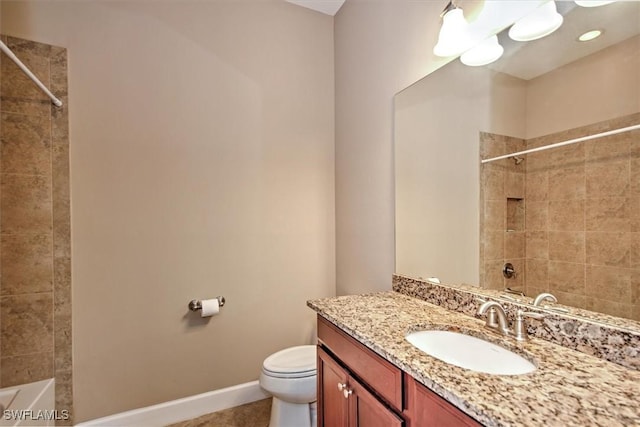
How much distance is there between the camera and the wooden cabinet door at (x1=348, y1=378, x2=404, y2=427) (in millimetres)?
925

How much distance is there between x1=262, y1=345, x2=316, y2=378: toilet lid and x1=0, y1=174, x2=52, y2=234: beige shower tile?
1.46 m

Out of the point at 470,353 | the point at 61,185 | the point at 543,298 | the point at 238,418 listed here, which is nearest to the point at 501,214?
the point at 543,298

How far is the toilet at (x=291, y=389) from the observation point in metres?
1.61

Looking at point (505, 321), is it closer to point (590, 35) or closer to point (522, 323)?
point (522, 323)

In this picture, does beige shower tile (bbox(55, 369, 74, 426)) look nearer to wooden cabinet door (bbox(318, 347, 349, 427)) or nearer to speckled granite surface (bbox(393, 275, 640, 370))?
wooden cabinet door (bbox(318, 347, 349, 427))

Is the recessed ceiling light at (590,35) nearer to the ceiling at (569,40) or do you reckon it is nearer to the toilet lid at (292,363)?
the ceiling at (569,40)

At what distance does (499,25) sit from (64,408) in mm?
2863

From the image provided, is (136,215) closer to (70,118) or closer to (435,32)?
(70,118)

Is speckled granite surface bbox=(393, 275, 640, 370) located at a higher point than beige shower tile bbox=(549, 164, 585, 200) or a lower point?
lower

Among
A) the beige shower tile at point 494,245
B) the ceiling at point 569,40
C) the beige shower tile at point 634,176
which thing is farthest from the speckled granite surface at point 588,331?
the ceiling at point 569,40

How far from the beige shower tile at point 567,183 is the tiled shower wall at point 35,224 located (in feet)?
7.64

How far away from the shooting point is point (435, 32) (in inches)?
56.3

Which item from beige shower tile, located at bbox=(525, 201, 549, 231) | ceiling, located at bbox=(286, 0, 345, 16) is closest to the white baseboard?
beige shower tile, located at bbox=(525, 201, 549, 231)

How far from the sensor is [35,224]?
160cm
